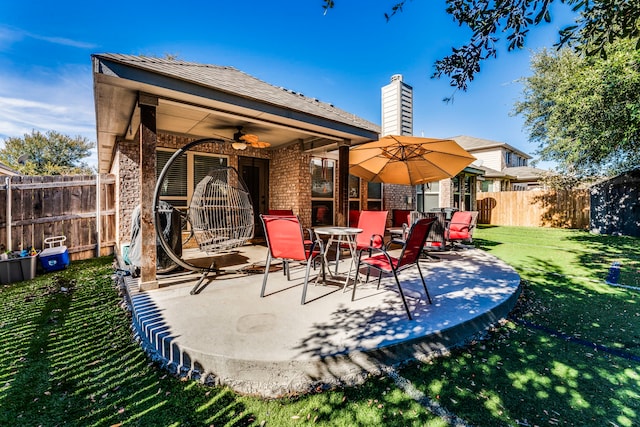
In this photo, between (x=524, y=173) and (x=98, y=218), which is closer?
(x=98, y=218)

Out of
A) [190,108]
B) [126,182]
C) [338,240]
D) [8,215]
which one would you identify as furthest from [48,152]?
[338,240]

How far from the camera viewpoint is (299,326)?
102 inches

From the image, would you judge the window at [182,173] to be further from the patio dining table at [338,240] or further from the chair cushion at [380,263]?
the chair cushion at [380,263]

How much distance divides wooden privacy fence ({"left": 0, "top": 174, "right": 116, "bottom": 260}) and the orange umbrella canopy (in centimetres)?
647

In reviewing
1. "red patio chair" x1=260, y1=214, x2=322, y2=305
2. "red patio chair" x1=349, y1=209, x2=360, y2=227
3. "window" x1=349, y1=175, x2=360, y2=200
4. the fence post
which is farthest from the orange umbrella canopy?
the fence post

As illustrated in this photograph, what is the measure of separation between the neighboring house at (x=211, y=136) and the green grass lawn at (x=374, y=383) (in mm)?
1243

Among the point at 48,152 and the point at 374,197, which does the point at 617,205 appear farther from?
the point at 48,152

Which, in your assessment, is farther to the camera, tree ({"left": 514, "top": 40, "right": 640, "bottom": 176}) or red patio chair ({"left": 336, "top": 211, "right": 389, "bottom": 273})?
tree ({"left": 514, "top": 40, "right": 640, "bottom": 176})

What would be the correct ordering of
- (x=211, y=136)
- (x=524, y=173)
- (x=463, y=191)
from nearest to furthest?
(x=211, y=136)
(x=463, y=191)
(x=524, y=173)

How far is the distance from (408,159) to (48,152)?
33.1 m

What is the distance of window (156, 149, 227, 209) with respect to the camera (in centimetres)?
670

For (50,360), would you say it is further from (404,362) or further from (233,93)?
(233,93)

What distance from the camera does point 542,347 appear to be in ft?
8.34

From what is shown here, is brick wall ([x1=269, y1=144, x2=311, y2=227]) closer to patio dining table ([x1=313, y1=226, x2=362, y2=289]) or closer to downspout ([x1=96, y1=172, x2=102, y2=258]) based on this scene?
patio dining table ([x1=313, y1=226, x2=362, y2=289])
